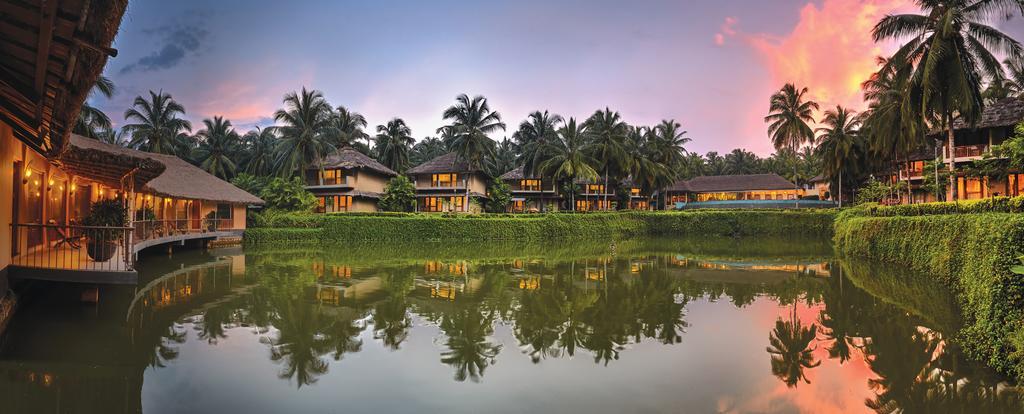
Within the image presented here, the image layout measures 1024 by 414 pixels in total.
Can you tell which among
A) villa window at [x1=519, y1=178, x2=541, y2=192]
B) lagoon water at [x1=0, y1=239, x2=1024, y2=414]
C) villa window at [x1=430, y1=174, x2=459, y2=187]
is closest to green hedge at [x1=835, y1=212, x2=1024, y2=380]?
lagoon water at [x1=0, y1=239, x2=1024, y2=414]

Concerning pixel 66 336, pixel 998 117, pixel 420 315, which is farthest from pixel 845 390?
pixel 998 117

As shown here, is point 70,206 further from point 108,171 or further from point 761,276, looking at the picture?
point 761,276

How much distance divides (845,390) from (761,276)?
521 inches

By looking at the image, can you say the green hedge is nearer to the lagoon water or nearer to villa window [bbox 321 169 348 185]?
the lagoon water

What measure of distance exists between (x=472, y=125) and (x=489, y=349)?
36.3 m

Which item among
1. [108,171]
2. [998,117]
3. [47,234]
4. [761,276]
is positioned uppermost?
[998,117]

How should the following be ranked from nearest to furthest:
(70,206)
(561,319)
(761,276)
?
(561,319) < (70,206) < (761,276)

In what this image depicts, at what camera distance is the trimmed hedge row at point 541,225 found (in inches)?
1379

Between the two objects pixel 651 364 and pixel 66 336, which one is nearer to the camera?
pixel 651 364

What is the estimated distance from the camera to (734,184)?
7262cm

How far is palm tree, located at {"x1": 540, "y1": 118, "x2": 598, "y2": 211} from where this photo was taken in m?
46.8

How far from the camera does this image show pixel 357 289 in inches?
565

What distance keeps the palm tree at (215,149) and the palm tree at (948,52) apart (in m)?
56.2

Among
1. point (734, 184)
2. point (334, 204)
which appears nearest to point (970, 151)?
point (734, 184)
